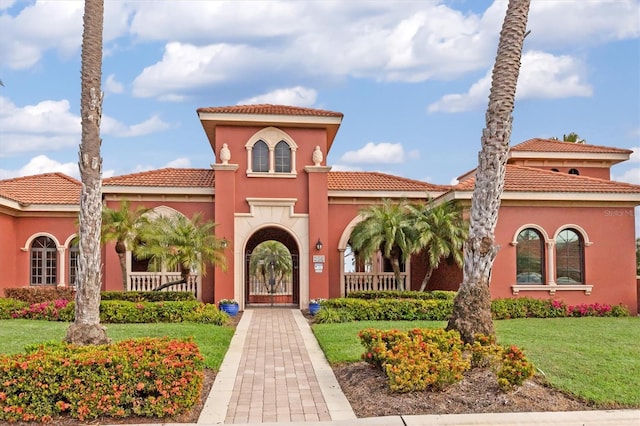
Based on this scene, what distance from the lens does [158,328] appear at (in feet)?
51.6

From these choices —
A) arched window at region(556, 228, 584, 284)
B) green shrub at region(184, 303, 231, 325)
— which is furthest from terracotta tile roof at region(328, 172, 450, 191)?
green shrub at region(184, 303, 231, 325)

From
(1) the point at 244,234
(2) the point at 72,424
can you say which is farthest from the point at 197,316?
(2) the point at 72,424

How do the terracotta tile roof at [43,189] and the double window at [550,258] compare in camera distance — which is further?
the terracotta tile roof at [43,189]

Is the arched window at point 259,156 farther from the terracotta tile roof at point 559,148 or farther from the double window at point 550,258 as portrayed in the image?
the terracotta tile roof at point 559,148

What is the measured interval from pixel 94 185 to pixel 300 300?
12.1 metres

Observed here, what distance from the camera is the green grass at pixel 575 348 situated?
29.8 feet

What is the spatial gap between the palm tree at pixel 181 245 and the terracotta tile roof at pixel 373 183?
517cm

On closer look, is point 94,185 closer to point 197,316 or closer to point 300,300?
point 197,316

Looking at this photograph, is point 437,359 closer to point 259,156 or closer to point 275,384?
point 275,384

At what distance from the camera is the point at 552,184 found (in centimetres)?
2109

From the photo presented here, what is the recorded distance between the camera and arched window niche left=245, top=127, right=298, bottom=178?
2211 centimetres

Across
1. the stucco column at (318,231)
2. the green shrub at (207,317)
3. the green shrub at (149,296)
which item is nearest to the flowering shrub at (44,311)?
the green shrub at (149,296)

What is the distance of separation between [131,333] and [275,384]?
621 centimetres

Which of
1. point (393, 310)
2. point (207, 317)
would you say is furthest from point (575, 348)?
point (207, 317)
